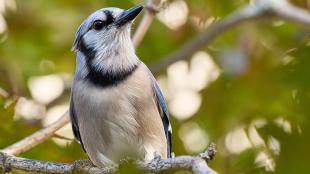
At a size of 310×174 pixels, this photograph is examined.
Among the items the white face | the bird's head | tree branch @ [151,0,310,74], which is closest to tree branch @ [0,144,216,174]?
the bird's head

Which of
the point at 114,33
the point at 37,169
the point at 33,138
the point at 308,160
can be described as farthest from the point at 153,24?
the point at 308,160

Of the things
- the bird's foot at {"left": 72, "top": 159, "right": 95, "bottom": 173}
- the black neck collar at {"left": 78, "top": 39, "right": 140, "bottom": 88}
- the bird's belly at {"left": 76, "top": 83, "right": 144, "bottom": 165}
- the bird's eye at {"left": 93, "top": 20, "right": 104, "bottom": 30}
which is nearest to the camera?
the bird's foot at {"left": 72, "top": 159, "right": 95, "bottom": 173}

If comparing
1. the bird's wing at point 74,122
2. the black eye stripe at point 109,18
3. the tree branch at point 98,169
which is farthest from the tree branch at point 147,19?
the tree branch at point 98,169

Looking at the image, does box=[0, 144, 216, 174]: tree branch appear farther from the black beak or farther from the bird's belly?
the black beak

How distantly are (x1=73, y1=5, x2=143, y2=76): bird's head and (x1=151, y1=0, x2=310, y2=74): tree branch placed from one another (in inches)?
29.8

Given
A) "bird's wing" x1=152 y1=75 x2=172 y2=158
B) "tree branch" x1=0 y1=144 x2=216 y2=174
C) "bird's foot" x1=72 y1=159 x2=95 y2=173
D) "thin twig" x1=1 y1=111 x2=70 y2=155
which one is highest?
"tree branch" x1=0 y1=144 x2=216 y2=174

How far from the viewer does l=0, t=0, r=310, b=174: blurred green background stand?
377 centimetres

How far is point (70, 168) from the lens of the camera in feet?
8.53

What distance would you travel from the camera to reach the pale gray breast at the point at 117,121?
3414 mm

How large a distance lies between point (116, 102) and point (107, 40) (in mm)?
613

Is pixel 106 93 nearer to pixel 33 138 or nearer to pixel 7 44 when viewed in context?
pixel 33 138

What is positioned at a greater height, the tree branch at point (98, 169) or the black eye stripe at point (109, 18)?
the black eye stripe at point (109, 18)

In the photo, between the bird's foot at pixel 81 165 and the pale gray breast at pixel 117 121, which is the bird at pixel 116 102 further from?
the bird's foot at pixel 81 165

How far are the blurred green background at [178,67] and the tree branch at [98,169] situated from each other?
51 cm
